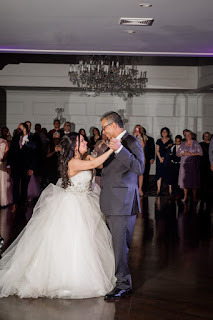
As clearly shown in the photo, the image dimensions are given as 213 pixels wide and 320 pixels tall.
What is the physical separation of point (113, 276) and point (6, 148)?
15.3 feet

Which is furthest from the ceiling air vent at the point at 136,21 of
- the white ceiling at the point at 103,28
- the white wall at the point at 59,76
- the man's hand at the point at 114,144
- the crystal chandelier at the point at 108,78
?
the white wall at the point at 59,76

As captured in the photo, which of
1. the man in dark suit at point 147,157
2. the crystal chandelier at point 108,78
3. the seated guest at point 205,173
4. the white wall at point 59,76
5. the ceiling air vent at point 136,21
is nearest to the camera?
the ceiling air vent at point 136,21

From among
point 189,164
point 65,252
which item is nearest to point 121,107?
point 189,164

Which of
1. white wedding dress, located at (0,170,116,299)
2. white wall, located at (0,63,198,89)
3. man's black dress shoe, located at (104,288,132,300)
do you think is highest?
white wall, located at (0,63,198,89)

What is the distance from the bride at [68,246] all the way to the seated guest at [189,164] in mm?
5656

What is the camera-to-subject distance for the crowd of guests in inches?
325

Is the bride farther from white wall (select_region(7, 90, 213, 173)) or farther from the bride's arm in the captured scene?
white wall (select_region(7, 90, 213, 173))

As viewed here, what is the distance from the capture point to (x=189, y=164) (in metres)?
9.66

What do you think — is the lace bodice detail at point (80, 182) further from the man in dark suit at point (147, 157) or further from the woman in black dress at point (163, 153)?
the man in dark suit at point (147, 157)

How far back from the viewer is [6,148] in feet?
26.9

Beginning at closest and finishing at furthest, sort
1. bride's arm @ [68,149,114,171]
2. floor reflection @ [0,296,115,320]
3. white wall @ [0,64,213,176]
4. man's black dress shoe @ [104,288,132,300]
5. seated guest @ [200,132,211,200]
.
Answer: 1. floor reflection @ [0,296,115,320]
2. bride's arm @ [68,149,114,171]
3. man's black dress shoe @ [104,288,132,300]
4. seated guest @ [200,132,211,200]
5. white wall @ [0,64,213,176]

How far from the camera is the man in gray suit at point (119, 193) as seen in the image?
147 inches

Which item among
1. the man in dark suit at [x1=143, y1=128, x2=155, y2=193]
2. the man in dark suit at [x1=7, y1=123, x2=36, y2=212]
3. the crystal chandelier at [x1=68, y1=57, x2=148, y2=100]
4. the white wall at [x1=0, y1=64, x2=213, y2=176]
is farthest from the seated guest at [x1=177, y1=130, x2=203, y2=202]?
the white wall at [x1=0, y1=64, x2=213, y2=176]

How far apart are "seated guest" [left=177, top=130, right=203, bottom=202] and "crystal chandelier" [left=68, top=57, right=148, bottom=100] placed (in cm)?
305
